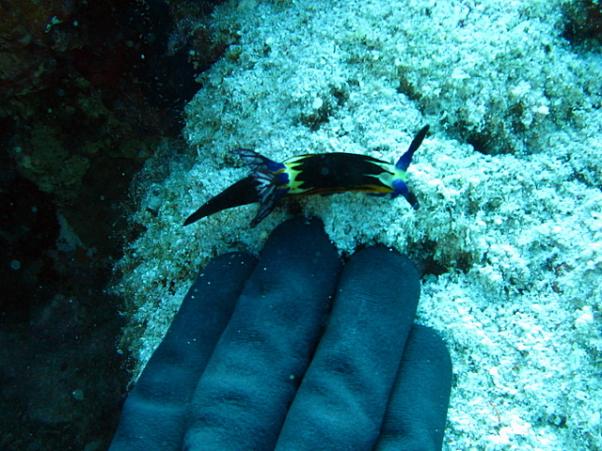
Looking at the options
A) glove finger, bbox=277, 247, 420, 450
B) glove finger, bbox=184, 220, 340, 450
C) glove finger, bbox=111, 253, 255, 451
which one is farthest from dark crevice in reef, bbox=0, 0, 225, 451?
glove finger, bbox=277, 247, 420, 450

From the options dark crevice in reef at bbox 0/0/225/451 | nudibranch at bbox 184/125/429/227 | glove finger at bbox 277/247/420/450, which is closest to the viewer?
glove finger at bbox 277/247/420/450

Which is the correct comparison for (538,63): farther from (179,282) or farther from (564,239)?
(179,282)

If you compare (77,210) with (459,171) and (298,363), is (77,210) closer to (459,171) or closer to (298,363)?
(298,363)

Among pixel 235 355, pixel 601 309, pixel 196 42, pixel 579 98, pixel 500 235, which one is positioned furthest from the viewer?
pixel 196 42

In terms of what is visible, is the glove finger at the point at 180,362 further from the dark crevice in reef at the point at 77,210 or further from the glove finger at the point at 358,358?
the dark crevice in reef at the point at 77,210

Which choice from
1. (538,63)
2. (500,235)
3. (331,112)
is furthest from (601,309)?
(331,112)

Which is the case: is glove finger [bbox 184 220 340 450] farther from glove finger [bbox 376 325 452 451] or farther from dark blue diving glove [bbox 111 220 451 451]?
glove finger [bbox 376 325 452 451]

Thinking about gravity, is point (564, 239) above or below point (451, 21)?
below
